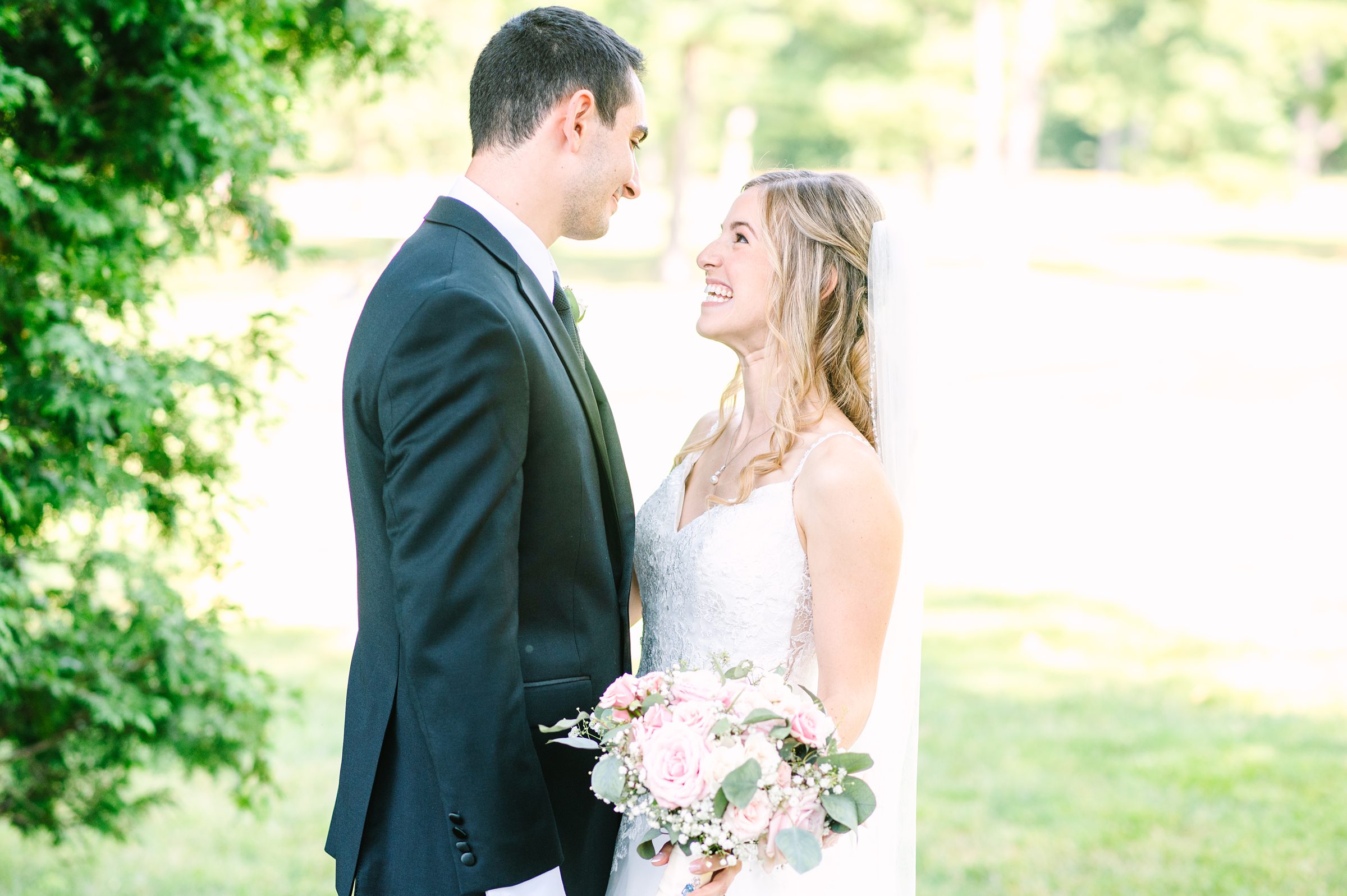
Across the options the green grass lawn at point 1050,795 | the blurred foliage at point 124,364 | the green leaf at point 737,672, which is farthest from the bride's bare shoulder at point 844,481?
the green grass lawn at point 1050,795

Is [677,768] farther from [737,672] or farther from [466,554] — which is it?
[466,554]

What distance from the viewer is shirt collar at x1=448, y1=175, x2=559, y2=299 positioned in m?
2.68

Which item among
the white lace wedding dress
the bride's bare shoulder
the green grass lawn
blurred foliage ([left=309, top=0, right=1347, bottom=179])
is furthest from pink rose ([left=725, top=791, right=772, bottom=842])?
blurred foliage ([left=309, top=0, right=1347, bottom=179])

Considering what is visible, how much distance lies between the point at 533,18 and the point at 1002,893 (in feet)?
13.1

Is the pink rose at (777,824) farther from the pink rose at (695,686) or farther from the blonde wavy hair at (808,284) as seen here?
the blonde wavy hair at (808,284)

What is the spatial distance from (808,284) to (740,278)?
172 millimetres

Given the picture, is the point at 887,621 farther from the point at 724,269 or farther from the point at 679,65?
the point at 679,65

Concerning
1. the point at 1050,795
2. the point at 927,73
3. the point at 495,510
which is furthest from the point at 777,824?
the point at 927,73

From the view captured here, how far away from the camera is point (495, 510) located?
91.1 inches

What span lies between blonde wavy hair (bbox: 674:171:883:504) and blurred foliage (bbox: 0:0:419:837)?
5.78 feet

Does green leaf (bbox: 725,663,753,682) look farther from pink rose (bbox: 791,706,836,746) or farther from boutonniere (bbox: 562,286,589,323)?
boutonniere (bbox: 562,286,589,323)

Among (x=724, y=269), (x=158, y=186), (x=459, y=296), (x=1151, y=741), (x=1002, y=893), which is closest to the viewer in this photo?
(x=459, y=296)

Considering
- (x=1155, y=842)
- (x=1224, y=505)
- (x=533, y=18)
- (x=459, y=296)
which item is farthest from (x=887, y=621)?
(x=1224, y=505)

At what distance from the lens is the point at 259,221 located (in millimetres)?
4309
